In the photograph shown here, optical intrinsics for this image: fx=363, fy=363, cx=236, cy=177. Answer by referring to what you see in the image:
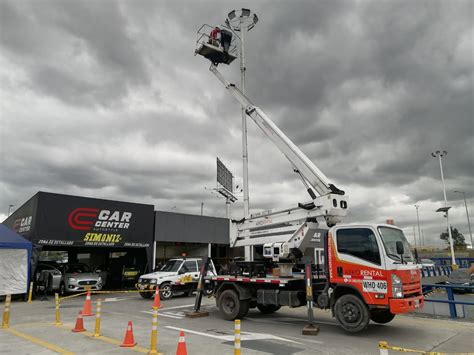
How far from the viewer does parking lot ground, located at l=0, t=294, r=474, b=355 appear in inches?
298

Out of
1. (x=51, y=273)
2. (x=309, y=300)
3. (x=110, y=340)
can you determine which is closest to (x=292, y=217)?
(x=309, y=300)

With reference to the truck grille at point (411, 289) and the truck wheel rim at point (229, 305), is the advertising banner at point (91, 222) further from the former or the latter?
the truck grille at point (411, 289)

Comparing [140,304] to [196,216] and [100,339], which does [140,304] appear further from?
[196,216]

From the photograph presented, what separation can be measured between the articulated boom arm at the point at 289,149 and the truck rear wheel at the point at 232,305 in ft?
13.4

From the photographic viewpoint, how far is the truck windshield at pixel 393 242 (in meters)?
8.54

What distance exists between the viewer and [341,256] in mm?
9195

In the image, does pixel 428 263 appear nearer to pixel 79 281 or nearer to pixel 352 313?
pixel 352 313

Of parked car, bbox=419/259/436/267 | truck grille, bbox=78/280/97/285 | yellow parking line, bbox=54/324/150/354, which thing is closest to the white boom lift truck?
yellow parking line, bbox=54/324/150/354

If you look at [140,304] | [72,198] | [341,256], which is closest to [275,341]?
[341,256]

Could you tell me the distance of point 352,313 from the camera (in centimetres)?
867

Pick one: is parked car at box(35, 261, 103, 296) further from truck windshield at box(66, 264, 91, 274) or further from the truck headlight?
the truck headlight

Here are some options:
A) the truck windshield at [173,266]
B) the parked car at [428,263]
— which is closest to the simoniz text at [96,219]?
the truck windshield at [173,266]

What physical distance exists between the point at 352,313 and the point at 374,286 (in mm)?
881

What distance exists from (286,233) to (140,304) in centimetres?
816
